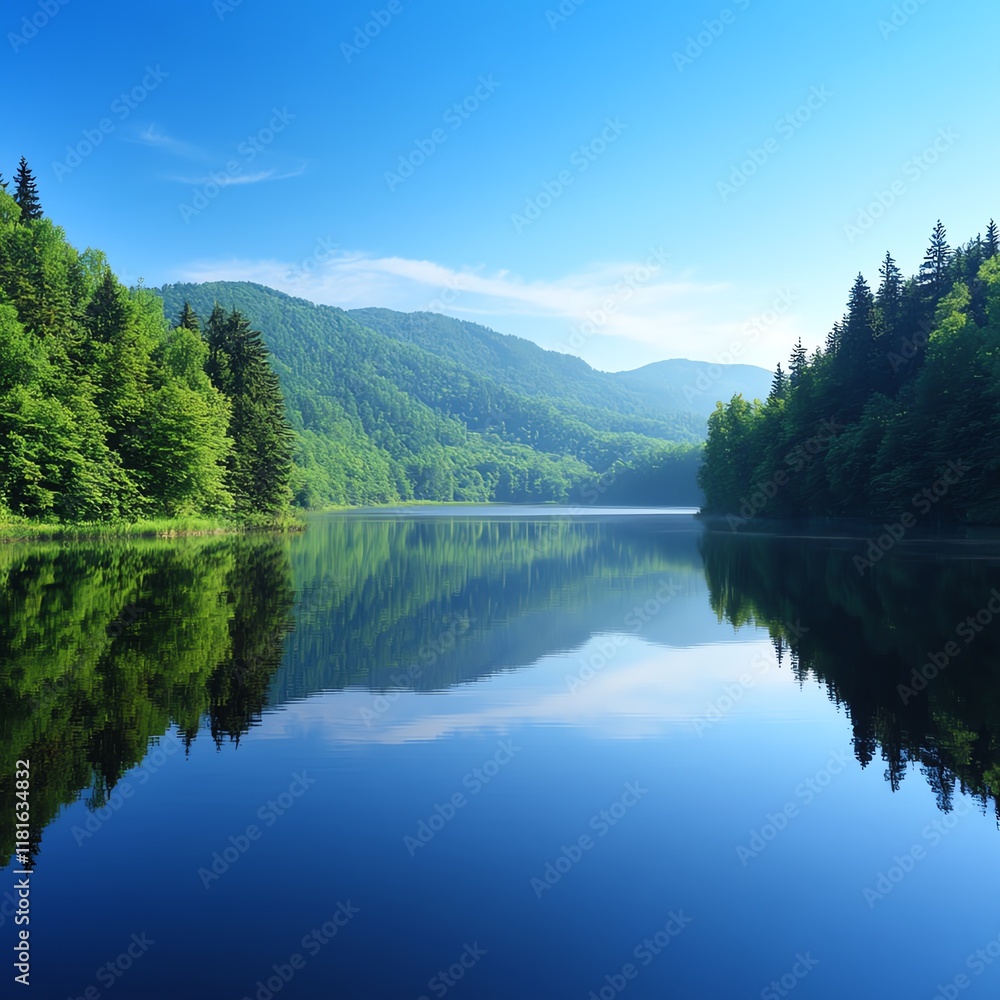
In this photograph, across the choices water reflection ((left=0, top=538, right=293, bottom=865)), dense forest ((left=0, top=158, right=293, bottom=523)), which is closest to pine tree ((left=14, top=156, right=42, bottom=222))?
dense forest ((left=0, top=158, right=293, bottom=523))

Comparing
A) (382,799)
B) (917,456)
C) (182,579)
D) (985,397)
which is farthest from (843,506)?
(382,799)

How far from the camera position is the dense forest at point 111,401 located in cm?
5481

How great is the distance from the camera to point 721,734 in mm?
13000
